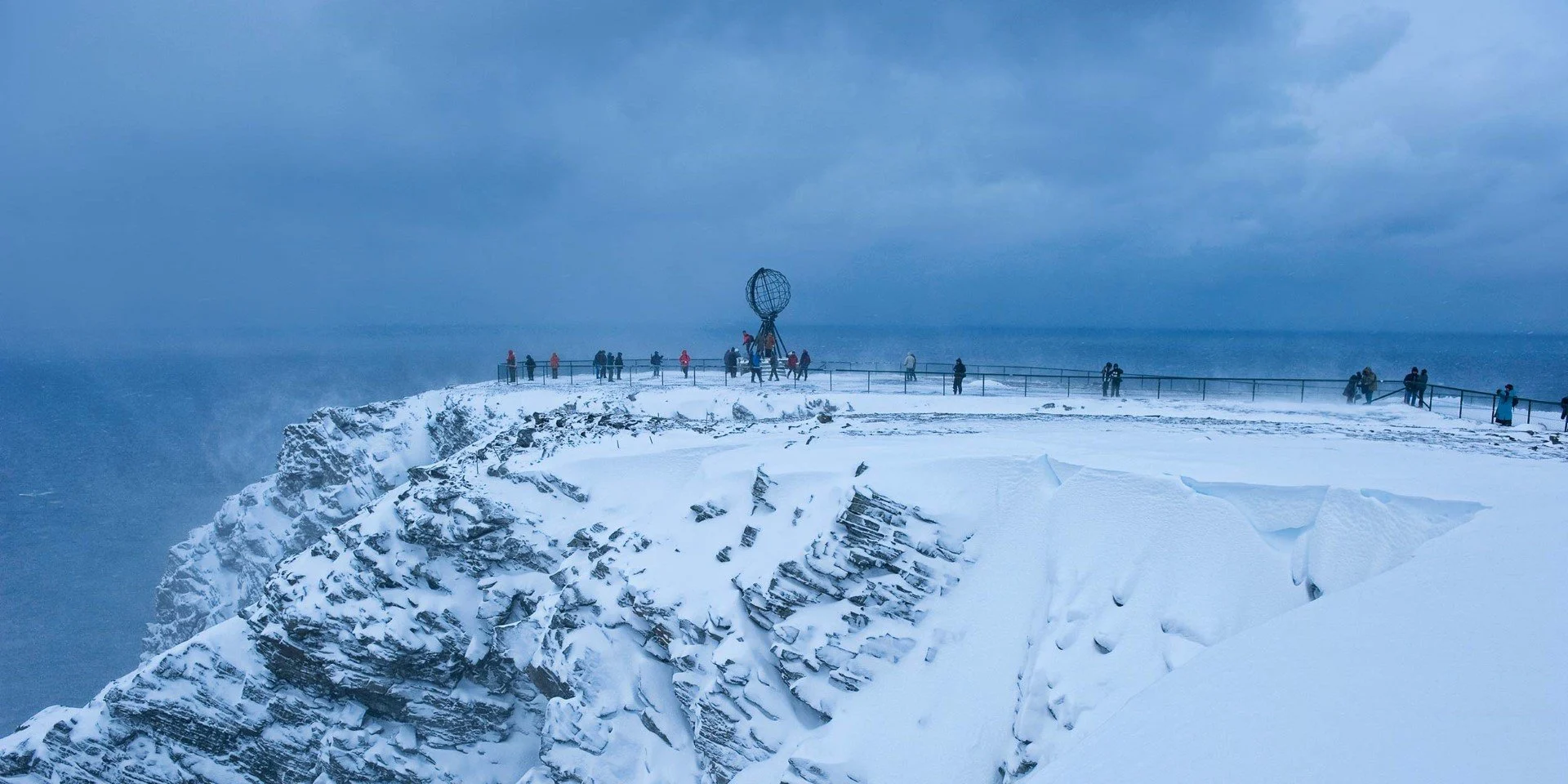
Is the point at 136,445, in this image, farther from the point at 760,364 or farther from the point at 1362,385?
the point at 1362,385

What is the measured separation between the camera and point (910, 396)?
31844 millimetres

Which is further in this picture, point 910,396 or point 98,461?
point 98,461

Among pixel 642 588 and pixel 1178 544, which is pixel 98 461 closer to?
pixel 642 588

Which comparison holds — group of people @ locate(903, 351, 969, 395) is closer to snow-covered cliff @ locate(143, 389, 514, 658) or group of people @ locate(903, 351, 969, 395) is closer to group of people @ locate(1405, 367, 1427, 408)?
group of people @ locate(1405, 367, 1427, 408)

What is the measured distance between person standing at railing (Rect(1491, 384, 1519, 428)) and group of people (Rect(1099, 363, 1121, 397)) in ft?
37.6

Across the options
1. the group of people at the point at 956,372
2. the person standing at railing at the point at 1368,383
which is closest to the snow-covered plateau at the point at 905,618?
the person standing at railing at the point at 1368,383

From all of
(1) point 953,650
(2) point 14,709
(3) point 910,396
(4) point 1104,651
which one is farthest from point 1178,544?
(2) point 14,709

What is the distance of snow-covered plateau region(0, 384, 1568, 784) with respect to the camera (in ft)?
22.8

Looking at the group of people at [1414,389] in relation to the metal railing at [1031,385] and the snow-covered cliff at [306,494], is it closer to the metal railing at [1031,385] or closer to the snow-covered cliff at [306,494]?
the metal railing at [1031,385]

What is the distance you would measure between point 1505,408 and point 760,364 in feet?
91.4

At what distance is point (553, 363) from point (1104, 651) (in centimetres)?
3546

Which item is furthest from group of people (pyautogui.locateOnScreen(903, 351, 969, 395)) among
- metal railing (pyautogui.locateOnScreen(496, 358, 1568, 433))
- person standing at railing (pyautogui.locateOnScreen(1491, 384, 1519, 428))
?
person standing at railing (pyautogui.locateOnScreen(1491, 384, 1519, 428))

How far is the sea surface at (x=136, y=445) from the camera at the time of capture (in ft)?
128

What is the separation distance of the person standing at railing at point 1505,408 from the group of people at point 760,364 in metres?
25.7
